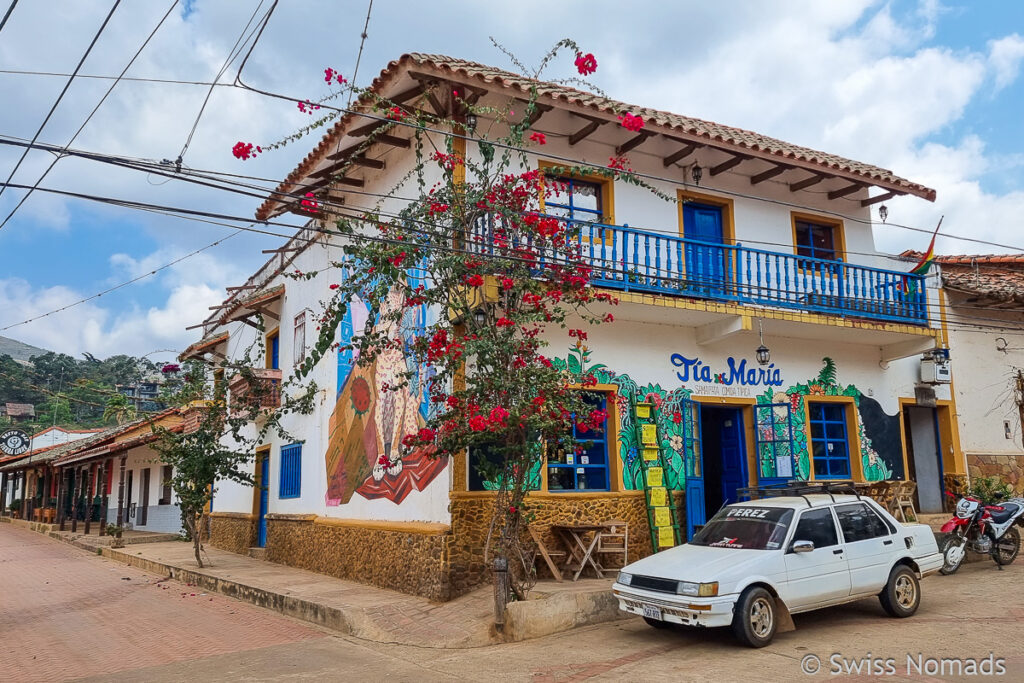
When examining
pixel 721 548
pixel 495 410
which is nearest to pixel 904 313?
pixel 721 548

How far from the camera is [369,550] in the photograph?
11.7m

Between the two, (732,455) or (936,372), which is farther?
(936,372)

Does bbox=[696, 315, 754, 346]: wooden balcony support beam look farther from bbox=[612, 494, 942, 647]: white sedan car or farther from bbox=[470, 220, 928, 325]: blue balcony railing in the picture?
bbox=[612, 494, 942, 647]: white sedan car

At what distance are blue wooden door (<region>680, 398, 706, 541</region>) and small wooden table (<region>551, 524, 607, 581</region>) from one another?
1810 mm

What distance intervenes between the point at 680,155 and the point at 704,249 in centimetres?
154

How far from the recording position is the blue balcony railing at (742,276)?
36.1 ft

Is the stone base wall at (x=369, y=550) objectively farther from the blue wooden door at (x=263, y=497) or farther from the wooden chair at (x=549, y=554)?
the blue wooden door at (x=263, y=497)

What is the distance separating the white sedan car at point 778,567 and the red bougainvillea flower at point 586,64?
518cm

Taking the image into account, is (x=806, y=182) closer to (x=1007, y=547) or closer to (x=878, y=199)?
(x=878, y=199)

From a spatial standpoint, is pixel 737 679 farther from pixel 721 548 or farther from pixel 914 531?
pixel 914 531

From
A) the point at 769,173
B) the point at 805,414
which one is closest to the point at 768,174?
the point at 769,173

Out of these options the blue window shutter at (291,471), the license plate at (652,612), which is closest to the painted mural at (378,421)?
the blue window shutter at (291,471)

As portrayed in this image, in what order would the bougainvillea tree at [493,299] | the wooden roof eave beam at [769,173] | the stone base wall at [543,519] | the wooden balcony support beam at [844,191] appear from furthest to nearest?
the wooden balcony support beam at [844,191] < the wooden roof eave beam at [769,173] < the stone base wall at [543,519] < the bougainvillea tree at [493,299]

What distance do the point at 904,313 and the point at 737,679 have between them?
9.17 metres
